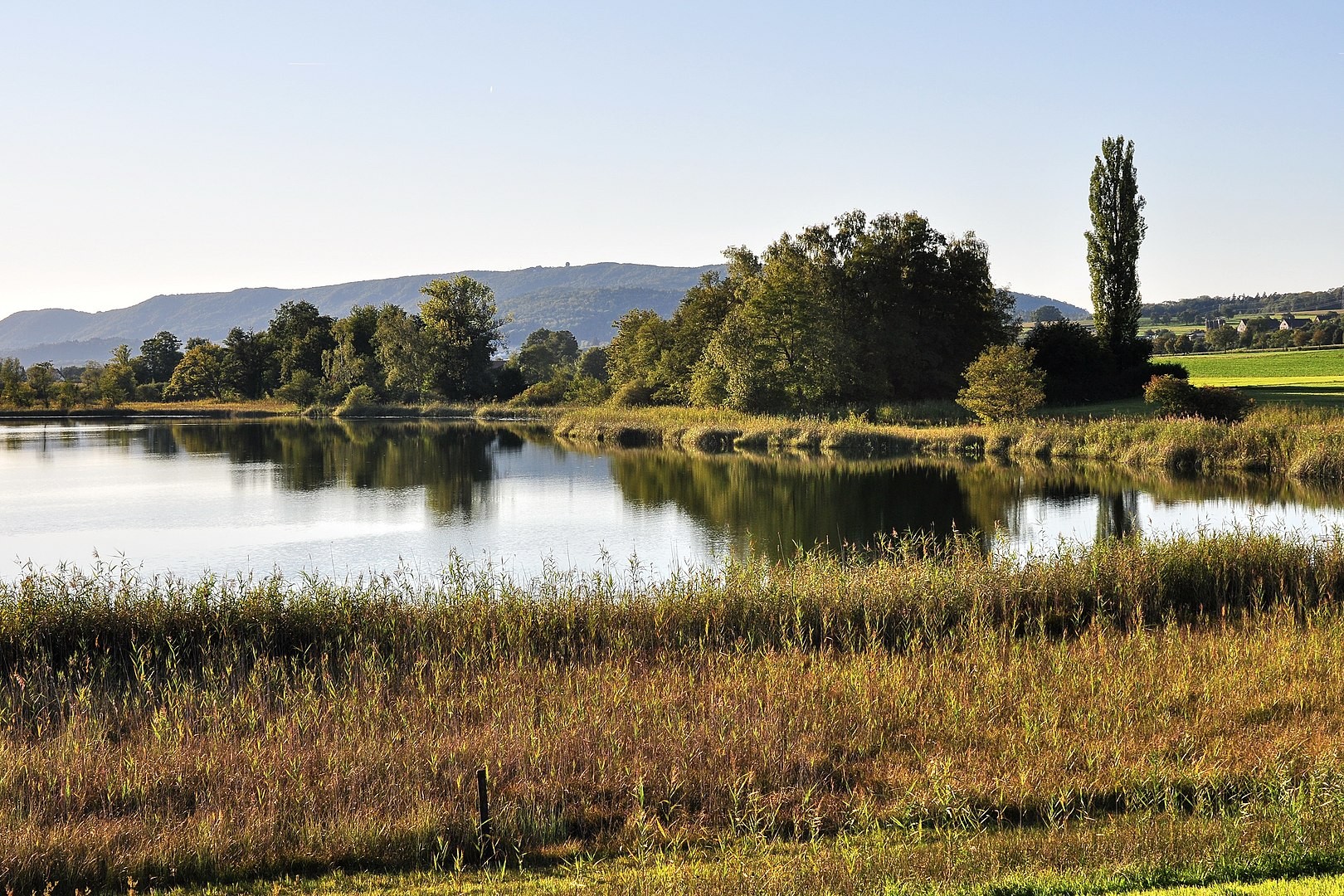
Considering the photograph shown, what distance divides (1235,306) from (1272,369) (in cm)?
10761

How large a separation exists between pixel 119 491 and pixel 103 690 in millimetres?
23686

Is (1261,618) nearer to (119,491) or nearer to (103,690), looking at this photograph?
(103,690)

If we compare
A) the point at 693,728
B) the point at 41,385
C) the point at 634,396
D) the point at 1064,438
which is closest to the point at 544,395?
the point at 634,396

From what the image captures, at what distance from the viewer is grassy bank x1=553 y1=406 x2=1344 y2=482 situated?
3145 centimetres

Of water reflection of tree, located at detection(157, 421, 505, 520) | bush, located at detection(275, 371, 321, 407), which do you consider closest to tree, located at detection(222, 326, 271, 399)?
bush, located at detection(275, 371, 321, 407)

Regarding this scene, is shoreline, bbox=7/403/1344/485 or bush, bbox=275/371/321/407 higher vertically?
bush, bbox=275/371/321/407

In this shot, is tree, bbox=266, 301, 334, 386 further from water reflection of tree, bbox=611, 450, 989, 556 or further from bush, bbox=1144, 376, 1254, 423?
bush, bbox=1144, 376, 1254, 423

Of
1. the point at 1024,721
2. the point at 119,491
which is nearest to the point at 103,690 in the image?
the point at 1024,721

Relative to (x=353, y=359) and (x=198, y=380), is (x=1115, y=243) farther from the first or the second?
(x=198, y=380)

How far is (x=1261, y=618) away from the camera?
36.4 ft

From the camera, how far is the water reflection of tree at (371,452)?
104 feet

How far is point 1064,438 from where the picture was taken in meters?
38.5

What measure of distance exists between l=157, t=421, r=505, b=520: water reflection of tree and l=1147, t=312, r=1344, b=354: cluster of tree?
57.9 m

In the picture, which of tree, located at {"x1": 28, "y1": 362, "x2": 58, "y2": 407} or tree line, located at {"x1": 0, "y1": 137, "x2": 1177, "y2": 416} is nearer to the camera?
tree line, located at {"x1": 0, "y1": 137, "x2": 1177, "y2": 416}
